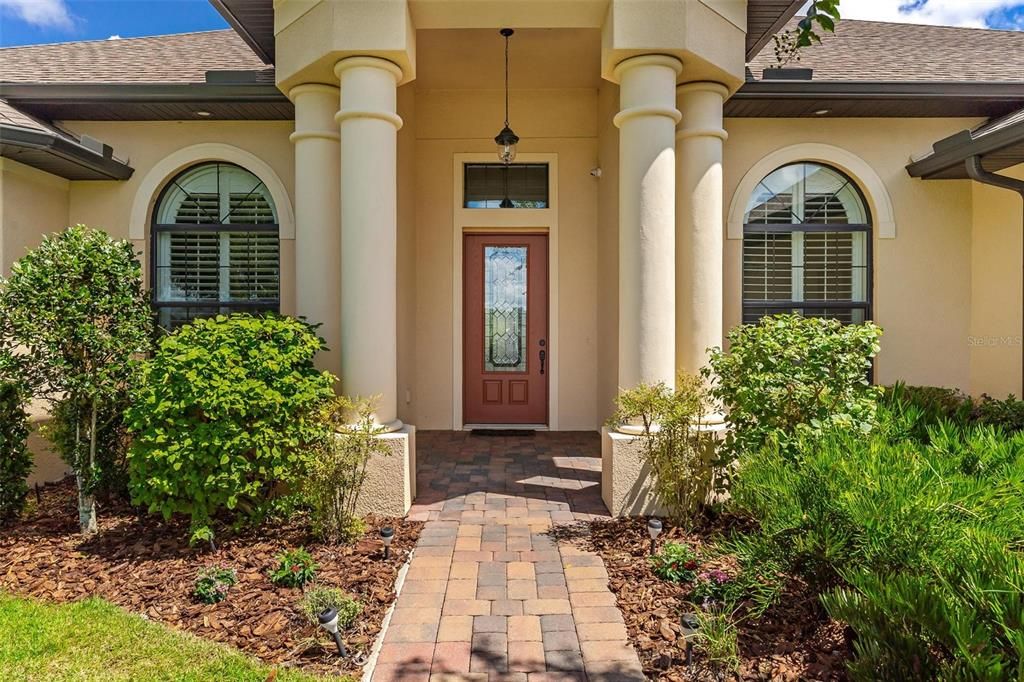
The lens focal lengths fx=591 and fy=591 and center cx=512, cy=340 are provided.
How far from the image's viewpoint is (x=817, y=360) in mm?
3873

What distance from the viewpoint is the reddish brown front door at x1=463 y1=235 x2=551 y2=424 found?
25.6 feet

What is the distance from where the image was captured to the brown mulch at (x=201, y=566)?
293 cm

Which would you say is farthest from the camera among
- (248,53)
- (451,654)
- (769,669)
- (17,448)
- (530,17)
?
(248,53)

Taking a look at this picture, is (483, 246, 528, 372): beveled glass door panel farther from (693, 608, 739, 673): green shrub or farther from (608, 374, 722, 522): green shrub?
(693, 608, 739, 673): green shrub

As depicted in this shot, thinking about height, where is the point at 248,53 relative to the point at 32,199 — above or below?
above

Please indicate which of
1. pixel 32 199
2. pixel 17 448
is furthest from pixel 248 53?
pixel 17 448

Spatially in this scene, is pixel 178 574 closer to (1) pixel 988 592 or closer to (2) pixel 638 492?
(2) pixel 638 492

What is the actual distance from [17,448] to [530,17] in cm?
512

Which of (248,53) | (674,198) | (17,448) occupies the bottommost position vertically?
(17,448)

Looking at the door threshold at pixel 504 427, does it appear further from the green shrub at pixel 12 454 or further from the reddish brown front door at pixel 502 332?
the green shrub at pixel 12 454

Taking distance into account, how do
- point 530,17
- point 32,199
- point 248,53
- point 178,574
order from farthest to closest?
point 248,53
point 32,199
point 530,17
point 178,574

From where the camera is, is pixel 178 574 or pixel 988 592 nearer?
pixel 988 592

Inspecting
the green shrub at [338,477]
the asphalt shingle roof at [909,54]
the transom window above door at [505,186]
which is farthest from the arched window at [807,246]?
the green shrub at [338,477]

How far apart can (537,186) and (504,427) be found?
10.5 ft
